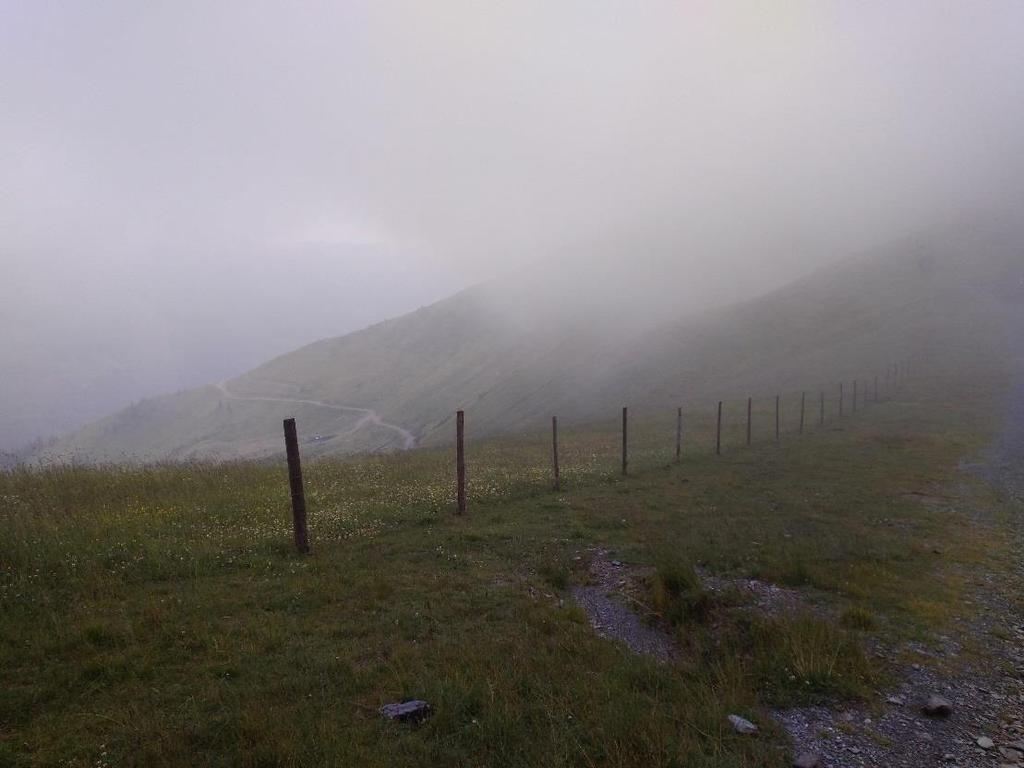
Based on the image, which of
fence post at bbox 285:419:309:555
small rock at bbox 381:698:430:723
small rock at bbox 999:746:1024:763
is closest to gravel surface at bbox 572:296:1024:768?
small rock at bbox 999:746:1024:763

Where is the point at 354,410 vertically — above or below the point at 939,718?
below

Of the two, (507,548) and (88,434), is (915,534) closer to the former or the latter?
(507,548)

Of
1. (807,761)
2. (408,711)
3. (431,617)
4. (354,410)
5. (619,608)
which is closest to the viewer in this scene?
(807,761)

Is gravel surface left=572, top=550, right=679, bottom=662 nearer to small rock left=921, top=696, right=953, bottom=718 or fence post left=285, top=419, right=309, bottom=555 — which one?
small rock left=921, top=696, right=953, bottom=718

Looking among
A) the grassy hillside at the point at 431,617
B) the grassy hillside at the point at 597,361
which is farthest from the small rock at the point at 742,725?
the grassy hillside at the point at 597,361

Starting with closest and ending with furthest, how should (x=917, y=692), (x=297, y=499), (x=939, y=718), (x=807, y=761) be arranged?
1. (x=807, y=761)
2. (x=939, y=718)
3. (x=917, y=692)
4. (x=297, y=499)

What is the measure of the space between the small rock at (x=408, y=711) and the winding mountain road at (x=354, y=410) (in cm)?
8601

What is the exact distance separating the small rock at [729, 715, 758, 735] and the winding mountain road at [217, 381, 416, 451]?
86.7 metres

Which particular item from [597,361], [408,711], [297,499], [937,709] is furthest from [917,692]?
→ [597,361]

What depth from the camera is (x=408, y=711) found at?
5648 millimetres

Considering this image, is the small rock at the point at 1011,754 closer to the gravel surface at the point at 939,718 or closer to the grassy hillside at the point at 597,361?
the gravel surface at the point at 939,718

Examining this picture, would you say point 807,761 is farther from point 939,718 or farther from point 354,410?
point 354,410

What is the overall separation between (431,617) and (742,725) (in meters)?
4.14

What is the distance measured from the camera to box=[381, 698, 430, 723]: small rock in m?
5.61
